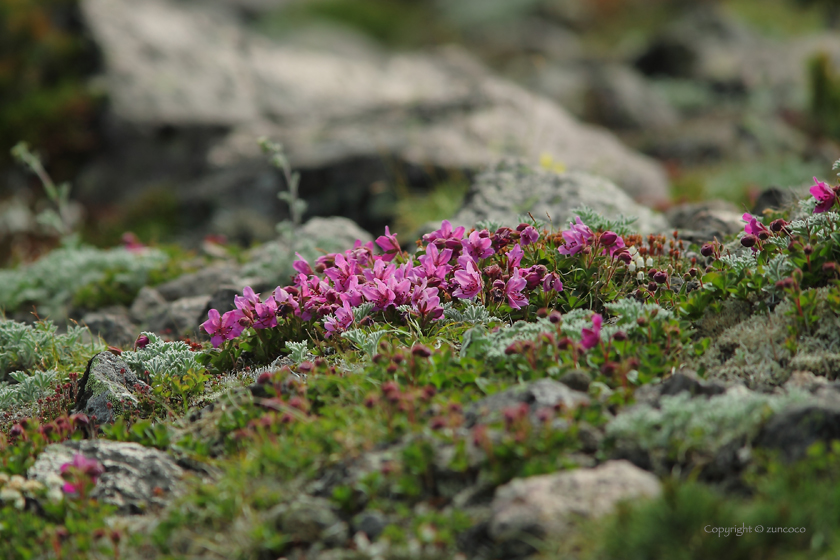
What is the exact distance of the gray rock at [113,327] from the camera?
650 centimetres

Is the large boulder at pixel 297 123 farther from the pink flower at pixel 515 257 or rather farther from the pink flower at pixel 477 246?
the pink flower at pixel 515 257

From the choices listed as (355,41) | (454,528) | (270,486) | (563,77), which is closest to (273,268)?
(270,486)

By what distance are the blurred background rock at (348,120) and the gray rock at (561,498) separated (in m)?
5.90

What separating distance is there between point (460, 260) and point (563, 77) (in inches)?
647

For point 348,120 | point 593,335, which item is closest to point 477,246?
point 593,335

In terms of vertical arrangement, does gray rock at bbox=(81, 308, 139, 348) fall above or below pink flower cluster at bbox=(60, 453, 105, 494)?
below

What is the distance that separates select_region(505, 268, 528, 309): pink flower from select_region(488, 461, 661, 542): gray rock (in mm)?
1645

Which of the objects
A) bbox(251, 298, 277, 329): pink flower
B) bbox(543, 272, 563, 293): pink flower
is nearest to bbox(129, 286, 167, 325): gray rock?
bbox(251, 298, 277, 329): pink flower

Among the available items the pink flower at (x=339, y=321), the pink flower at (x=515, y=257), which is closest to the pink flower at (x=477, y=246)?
the pink flower at (x=515, y=257)

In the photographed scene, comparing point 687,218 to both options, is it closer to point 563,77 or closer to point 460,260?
point 460,260

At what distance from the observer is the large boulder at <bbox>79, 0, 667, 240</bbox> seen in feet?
35.2

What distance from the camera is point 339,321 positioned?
4.68 m

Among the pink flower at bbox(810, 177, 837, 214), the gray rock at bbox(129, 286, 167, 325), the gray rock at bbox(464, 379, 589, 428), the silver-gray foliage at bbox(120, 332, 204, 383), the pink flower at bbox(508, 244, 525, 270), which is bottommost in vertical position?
the gray rock at bbox(129, 286, 167, 325)

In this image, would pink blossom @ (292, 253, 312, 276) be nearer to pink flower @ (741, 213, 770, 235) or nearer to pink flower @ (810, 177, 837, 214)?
pink flower @ (741, 213, 770, 235)
